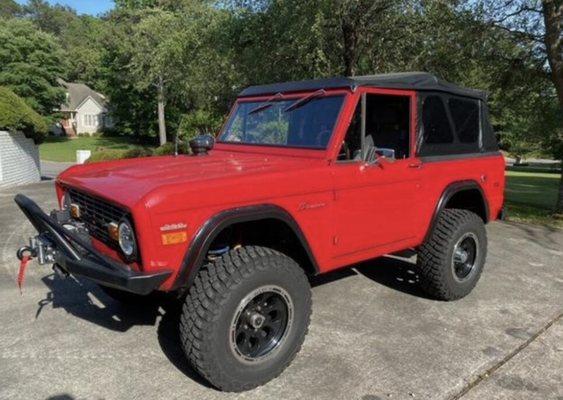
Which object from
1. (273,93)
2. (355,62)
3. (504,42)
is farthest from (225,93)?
(273,93)

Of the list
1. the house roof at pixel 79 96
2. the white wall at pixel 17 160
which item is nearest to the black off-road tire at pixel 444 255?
the white wall at pixel 17 160

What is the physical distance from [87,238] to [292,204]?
4.65 feet

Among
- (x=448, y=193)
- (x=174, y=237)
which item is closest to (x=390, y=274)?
(x=448, y=193)

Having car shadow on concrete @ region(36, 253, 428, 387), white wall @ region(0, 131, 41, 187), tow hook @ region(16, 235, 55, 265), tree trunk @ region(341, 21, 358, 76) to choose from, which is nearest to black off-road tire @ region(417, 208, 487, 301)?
car shadow on concrete @ region(36, 253, 428, 387)

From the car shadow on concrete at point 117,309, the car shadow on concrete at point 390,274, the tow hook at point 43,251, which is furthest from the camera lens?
the car shadow on concrete at point 390,274

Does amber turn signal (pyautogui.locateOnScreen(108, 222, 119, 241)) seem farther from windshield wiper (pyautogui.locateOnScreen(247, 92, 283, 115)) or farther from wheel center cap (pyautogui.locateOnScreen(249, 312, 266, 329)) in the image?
windshield wiper (pyautogui.locateOnScreen(247, 92, 283, 115))

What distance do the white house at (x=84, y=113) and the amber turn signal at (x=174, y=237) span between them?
2286 inches

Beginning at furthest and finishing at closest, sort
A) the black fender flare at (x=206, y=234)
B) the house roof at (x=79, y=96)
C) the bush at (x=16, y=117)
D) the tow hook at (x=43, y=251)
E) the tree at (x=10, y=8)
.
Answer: the tree at (x=10, y=8)
the house roof at (x=79, y=96)
the bush at (x=16, y=117)
the tow hook at (x=43, y=251)
the black fender flare at (x=206, y=234)

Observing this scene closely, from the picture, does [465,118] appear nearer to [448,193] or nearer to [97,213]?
[448,193]

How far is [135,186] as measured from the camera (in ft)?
10.4

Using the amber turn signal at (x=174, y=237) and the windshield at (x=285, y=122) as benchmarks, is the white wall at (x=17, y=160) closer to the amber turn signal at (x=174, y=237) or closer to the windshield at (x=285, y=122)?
the windshield at (x=285, y=122)

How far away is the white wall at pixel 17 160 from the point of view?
14272mm

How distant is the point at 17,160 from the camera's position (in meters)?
15.1

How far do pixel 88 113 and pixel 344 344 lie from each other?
197ft
